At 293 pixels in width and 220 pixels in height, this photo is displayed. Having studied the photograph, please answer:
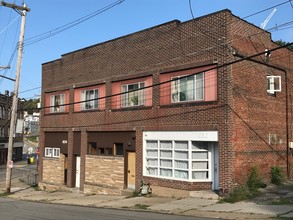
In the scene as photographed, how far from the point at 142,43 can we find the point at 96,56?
459 centimetres

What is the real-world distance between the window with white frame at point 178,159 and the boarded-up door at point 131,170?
1.31 m

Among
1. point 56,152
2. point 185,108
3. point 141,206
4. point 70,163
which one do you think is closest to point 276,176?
point 185,108

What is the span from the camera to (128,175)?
22.9 meters

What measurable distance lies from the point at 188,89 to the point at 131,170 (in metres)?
6.22

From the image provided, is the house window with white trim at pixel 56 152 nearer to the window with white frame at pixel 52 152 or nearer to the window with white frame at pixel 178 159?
the window with white frame at pixel 52 152

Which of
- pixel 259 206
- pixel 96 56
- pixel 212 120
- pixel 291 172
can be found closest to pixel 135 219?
pixel 259 206

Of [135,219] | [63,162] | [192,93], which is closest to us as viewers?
[135,219]

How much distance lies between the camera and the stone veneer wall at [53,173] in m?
28.8

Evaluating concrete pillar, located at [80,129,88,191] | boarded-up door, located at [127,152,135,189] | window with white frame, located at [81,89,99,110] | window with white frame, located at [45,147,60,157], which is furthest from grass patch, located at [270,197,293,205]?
window with white frame, located at [45,147,60,157]

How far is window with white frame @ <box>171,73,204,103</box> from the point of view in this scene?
1889 centimetres

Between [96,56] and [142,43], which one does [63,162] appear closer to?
[96,56]

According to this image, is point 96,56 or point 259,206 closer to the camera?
point 259,206

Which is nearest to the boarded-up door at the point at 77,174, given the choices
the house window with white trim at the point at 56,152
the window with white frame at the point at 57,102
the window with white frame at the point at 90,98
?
the house window with white trim at the point at 56,152

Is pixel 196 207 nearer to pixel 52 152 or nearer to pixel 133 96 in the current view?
pixel 133 96
